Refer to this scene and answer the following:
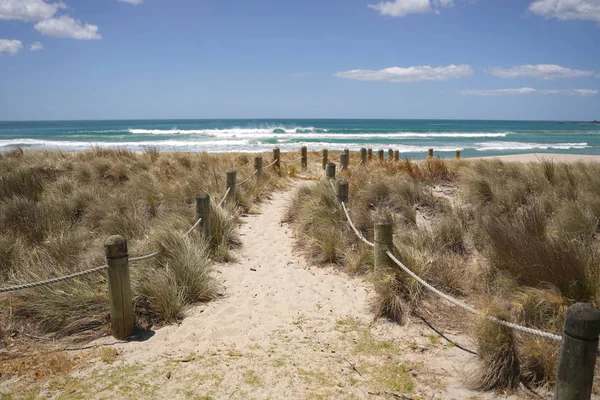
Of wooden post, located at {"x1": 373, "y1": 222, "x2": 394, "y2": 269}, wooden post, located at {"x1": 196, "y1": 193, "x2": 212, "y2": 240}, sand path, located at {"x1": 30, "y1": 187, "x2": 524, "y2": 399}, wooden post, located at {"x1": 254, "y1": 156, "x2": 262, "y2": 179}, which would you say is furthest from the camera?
wooden post, located at {"x1": 254, "y1": 156, "x2": 262, "y2": 179}

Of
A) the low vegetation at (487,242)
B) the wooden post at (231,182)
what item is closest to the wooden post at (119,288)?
the low vegetation at (487,242)

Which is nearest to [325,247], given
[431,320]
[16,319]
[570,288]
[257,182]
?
[431,320]

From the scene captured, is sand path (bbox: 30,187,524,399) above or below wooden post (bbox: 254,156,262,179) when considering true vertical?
below

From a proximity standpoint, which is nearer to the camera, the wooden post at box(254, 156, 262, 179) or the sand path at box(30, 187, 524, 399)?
the sand path at box(30, 187, 524, 399)

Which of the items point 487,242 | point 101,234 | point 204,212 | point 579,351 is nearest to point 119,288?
point 204,212

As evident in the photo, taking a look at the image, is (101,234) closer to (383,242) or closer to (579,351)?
(383,242)

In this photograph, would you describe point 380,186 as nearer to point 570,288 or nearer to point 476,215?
point 476,215

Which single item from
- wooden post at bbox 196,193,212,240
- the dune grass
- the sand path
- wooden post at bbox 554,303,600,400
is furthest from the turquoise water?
wooden post at bbox 554,303,600,400

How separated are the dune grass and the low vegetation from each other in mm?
1940

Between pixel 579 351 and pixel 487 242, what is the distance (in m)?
3.61

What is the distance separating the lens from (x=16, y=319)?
4551 millimetres

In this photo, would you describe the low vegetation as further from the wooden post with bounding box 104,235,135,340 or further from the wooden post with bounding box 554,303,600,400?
the wooden post with bounding box 104,235,135,340

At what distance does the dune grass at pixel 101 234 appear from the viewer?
4.62 m

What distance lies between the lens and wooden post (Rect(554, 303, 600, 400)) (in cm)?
230
